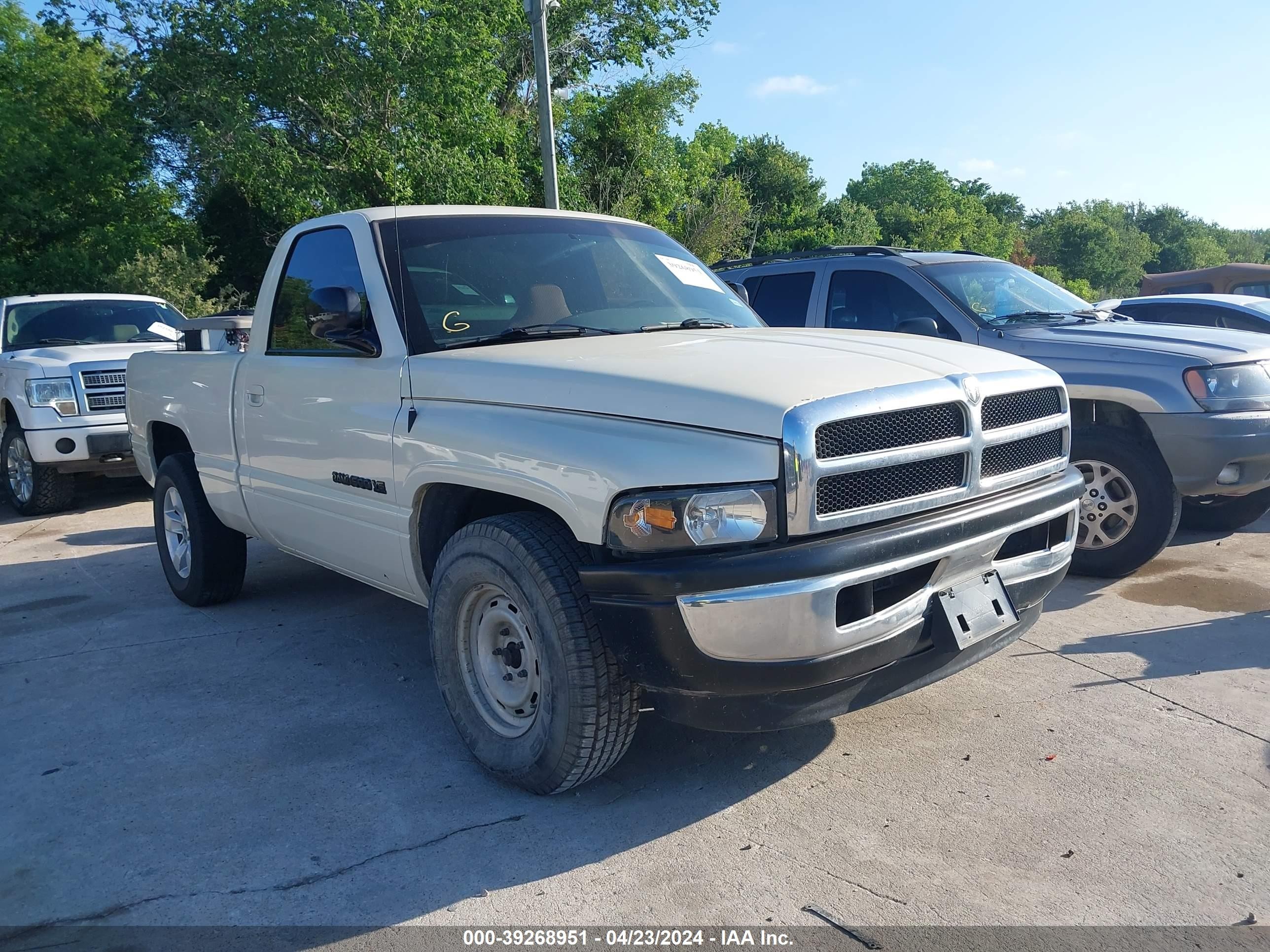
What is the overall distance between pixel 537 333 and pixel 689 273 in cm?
107

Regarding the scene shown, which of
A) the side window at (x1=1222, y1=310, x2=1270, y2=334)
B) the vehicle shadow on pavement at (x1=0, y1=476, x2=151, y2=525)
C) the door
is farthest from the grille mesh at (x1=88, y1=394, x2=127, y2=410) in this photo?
the side window at (x1=1222, y1=310, x2=1270, y2=334)

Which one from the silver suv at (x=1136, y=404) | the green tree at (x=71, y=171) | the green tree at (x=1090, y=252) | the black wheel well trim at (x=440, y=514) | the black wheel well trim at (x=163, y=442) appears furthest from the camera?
the green tree at (x=1090, y=252)

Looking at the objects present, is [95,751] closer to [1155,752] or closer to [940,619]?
[940,619]

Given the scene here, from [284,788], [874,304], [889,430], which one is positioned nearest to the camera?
[889,430]

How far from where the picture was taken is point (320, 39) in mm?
15672

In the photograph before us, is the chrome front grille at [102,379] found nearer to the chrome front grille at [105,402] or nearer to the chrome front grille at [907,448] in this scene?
the chrome front grille at [105,402]

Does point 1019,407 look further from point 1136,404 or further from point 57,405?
point 57,405

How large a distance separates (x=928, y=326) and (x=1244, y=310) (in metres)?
5.97

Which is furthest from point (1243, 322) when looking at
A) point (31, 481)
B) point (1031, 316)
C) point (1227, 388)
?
point (31, 481)

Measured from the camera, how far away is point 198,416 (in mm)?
5164

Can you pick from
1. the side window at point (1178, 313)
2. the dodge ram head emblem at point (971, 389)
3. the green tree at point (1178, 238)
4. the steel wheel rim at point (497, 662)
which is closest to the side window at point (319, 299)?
the steel wheel rim at point (497, 662)

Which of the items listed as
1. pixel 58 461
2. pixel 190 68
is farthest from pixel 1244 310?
pixel 190 68

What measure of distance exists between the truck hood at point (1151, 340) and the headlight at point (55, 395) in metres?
7.59

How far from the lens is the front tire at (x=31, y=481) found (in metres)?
8.71
